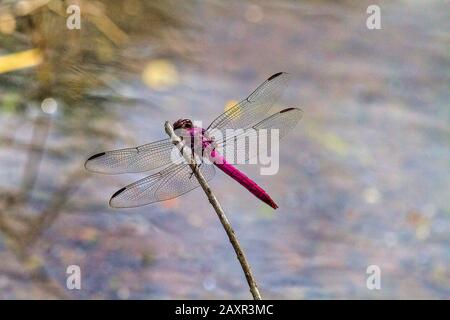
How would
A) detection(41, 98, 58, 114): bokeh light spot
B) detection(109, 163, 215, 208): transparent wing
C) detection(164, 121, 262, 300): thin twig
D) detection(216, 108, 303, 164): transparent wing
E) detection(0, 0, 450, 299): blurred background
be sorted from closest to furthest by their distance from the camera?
detection(164, 121, 262, 300): thin twig < detection(109, 163, 215, 208): transparent wing < detection(216, 108, 303, 164): transparent wing < detection(0, 0, 450, 299): blurred background < detection(41, 98, 58, 114): bokeh light spot

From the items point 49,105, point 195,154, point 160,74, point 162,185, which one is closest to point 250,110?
point 195,154

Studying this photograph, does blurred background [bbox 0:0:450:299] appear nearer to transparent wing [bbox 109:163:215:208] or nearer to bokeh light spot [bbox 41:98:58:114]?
bokeh light spot [bbox 41:98:58:114]

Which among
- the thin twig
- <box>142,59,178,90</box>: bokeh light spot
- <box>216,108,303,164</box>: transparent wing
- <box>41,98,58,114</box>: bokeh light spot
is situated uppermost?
<box>142,59,178,90</box>: bokeh light spot

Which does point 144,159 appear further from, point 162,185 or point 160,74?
point 160,74

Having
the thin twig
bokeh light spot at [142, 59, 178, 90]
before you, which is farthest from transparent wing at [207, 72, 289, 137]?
bokeh light spot at [142, 59, 178, 90]

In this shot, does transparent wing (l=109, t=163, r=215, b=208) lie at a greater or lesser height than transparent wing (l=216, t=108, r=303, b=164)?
lesser

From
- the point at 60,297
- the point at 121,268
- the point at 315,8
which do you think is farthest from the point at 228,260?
the point at 315,8
